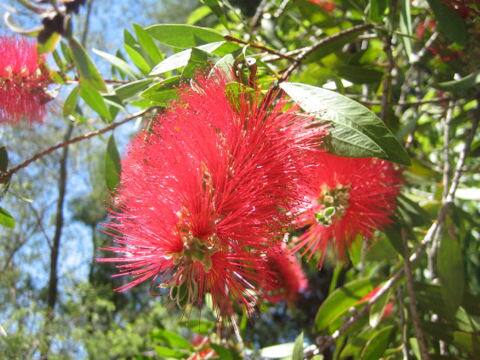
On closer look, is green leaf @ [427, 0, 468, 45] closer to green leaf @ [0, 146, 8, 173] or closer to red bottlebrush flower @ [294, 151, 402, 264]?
red bottlebrush flower @ [294, 151, 402, 264]

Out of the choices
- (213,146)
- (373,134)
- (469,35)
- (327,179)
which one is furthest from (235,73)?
(469,35)

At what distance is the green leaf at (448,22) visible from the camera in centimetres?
123

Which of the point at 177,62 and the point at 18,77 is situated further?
the point at 18,77

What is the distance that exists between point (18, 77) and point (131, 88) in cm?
41

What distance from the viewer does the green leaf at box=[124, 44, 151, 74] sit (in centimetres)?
138

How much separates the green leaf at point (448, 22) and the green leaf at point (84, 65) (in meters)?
0.85

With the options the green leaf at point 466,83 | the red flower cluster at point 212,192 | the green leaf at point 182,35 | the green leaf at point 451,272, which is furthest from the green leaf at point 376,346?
the green leaf at point 182,35

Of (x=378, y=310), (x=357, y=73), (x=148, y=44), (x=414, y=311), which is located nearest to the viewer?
(x=414, y=311)

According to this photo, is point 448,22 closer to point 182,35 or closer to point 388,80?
point 388,80

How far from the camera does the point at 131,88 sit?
4.06 feet

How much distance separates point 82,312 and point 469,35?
6.87 ft

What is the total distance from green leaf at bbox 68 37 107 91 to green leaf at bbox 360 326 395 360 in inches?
42.3

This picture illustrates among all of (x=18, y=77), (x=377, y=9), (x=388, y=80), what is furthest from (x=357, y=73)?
(x=18, y=77)

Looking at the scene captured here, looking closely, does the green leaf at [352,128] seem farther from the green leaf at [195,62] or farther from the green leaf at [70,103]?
the green leaf at [70,103]
